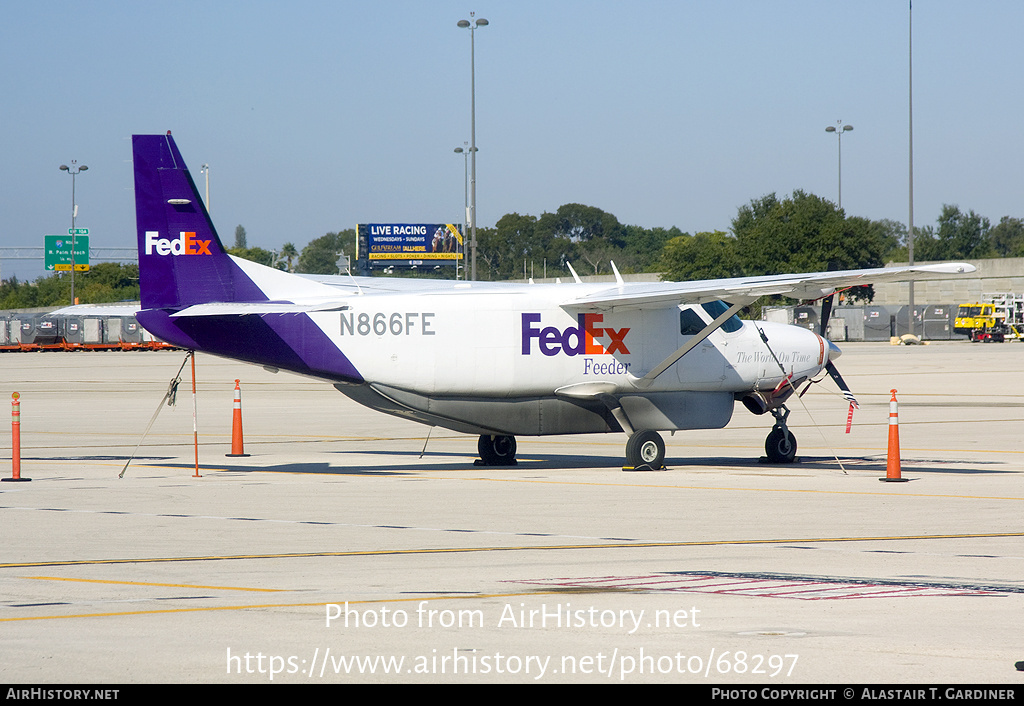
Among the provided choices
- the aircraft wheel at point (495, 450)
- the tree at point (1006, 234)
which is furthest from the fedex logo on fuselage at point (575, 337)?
the tree at point (1006, 234)

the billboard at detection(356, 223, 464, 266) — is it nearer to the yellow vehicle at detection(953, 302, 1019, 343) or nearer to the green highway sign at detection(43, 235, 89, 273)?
the green highway sign at detection(43, 235, 89, 273)

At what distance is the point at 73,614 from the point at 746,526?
6.58 metres

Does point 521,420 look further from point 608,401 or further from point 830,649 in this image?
point 830,649

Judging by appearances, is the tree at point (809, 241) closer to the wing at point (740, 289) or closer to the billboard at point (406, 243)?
the billboard at point (406, 243)

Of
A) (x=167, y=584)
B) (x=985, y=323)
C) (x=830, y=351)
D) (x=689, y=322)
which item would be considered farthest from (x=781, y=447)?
(x=985, y=323)

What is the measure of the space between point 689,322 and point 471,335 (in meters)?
3.44

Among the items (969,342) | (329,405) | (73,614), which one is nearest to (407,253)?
(969,342)

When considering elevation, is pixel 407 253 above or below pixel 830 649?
above

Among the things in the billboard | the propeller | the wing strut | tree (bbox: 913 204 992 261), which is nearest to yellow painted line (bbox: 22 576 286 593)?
the wing strut

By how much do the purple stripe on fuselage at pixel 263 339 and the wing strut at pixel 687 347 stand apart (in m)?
4.30

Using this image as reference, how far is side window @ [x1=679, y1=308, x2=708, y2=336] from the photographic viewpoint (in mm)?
18203

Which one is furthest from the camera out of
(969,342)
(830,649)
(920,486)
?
(969,342)

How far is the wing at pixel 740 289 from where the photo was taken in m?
16.2
